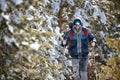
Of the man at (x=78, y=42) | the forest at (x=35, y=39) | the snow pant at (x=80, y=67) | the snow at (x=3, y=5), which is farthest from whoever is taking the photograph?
the snow pant at (x=80, y=67)

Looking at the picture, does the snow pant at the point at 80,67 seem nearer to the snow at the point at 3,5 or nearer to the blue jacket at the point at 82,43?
the blue jacket at the point at 82,43

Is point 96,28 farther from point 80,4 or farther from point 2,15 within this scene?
point 2,15

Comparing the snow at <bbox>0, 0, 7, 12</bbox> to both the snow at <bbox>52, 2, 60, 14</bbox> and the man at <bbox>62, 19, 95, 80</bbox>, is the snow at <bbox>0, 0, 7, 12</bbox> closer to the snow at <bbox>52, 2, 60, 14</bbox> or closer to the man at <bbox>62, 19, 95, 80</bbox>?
the man at <bbox>62, 19, 95, 80</bbox>

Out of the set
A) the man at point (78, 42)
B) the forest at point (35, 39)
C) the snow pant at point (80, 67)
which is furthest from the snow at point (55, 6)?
the snow pant at point (80, 67)

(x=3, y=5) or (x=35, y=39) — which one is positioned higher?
(x=3, y=5)

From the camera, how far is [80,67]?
11141 mm

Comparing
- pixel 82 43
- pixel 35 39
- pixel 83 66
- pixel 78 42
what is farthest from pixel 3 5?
pixel 83 66

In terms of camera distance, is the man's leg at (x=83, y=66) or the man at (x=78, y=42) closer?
the man at (x=78, y=42)

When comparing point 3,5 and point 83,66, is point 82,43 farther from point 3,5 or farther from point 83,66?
point 3,5

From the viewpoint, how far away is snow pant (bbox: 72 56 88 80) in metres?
11.0

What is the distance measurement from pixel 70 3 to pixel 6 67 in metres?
8.93

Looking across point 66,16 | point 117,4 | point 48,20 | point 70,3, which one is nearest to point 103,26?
point 66,16

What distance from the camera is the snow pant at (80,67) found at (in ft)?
36.0

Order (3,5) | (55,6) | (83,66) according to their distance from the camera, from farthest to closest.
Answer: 1. (55,6)
2. (83,66)
3. (3,5)
